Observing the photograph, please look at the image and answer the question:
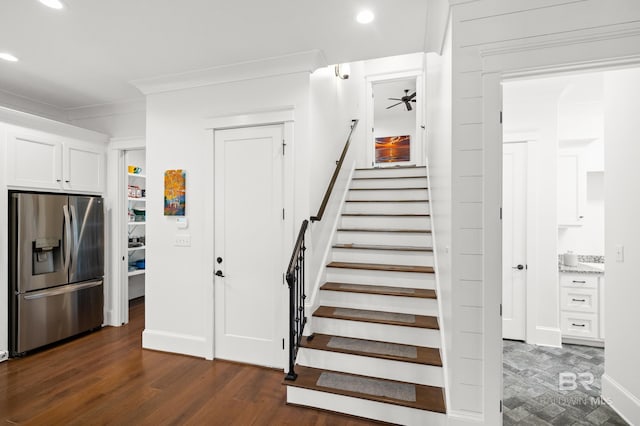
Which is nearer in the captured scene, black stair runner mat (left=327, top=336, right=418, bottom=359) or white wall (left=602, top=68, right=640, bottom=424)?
white wall (left=602, top=68, right=640, bottom=424)

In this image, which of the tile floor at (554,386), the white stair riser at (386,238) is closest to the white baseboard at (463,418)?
the tile floor at (554,386)

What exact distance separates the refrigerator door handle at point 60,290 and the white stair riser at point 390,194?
3496 millimetres

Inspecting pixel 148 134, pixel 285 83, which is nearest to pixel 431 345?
pixel 285 83

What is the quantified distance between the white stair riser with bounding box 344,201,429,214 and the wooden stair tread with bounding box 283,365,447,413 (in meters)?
2.13

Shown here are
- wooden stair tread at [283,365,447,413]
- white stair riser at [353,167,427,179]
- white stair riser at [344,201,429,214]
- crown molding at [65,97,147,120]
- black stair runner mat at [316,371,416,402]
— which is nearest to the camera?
wooden stair tread at [283,365,447,413]

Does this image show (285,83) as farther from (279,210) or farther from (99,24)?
(99,24)

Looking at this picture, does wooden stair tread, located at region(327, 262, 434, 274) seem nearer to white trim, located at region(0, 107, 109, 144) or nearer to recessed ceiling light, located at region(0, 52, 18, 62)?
white trim, located at region(0, 107, 109, 144)

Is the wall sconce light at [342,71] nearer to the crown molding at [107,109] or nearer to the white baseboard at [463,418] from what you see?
the crown molding at [107,109]

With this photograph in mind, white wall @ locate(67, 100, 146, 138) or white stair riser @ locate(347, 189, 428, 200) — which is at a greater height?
white wall @ locate(67, 100, 146, 138)

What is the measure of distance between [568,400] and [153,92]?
15.9 ft

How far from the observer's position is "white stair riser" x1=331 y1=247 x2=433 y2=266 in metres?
3.19

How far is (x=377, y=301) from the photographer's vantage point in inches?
113

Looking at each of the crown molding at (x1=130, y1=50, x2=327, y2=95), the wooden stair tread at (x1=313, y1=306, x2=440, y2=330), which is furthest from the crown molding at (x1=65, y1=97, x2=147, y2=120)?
the wooden stair tread at (x1=313, y1=306, x2=440, y2=330)

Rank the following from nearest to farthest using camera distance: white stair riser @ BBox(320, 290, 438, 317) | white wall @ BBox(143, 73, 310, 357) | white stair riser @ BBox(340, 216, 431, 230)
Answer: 1. white stair riser @ BBox(320, 290, 438, 317)
2. white wall @ BBox(143, 73, 310, 357)
3. white stair riser @ BBox(340, 216, 431, 230)
